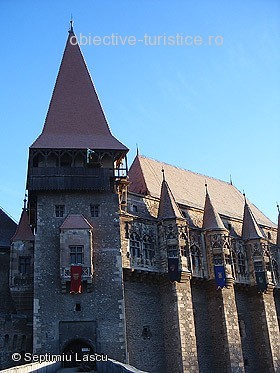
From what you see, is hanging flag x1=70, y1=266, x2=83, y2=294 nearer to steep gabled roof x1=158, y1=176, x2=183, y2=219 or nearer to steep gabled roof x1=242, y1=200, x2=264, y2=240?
steep gabled roof x1=158, y1=176, x2=183, y2=219

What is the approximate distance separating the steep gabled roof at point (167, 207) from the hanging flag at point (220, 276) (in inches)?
168

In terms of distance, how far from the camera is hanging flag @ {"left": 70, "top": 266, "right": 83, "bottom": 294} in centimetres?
2845

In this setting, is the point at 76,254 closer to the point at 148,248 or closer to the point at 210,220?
the point at 148,248

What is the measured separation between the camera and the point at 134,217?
33.1 meters

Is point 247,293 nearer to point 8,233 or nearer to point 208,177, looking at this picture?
point 208,177

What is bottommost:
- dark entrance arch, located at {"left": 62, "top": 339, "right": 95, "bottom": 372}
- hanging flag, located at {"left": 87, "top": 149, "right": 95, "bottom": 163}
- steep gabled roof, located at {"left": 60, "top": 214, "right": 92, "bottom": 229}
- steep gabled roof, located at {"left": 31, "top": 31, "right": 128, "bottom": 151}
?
dark entrance arch, located at {"left": 62, "top": 339, "right": 95, "bottom": 372}

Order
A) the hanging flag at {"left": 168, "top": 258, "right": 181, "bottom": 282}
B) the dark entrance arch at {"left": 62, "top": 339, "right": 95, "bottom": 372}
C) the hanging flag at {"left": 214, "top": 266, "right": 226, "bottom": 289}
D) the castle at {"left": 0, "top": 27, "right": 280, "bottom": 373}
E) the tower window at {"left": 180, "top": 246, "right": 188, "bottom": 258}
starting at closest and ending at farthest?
the dark entrance arch at {"left": 62, "top": 339, "right": 95, "bottom": 372} → the castle at {"left": 0, "top": 27, "right": 280, "bottom": 373} → the hanging flag at {"left": 168, "top": 258, "right": 181, "bottom": 282} → the tower window at {"left": 180, "top": 246, "right": 188, "bottom": 258} → the hanging flag at {"left": 214, "top": 266, "right": 226, "bottom": 289}

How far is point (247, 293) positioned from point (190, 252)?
6.69 m

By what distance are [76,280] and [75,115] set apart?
11218 mm

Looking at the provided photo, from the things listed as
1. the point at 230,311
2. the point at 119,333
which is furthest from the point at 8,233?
the point at 230,311

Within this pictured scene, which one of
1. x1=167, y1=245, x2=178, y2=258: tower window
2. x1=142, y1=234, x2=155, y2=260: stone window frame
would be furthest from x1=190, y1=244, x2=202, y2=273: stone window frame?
x1=142, y1=234, x2=155, y2=260: stone window frame

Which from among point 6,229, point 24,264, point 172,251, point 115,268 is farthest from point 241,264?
point 6,229

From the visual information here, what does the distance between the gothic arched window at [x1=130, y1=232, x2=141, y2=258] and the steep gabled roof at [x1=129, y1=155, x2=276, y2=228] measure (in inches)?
204

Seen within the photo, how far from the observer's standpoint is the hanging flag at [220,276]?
34219 mm
